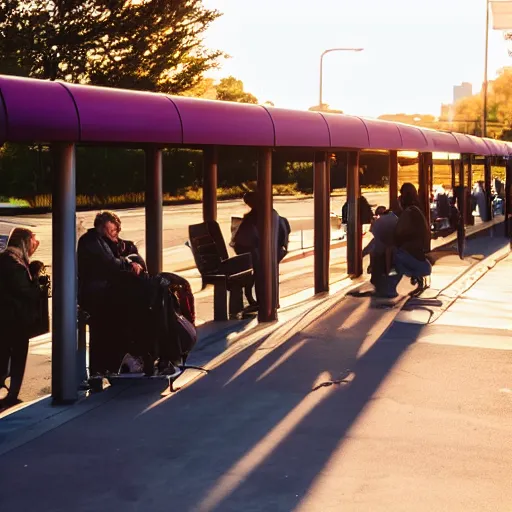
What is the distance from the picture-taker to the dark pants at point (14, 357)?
925cm

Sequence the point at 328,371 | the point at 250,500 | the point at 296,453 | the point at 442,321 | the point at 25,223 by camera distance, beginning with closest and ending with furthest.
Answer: the point at 250,500
the point at 296,453
the point at 328,371
the point at 442,321
the point at 25,223

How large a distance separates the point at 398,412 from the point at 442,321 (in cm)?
499

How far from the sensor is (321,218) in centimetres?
1644

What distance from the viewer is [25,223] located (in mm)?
33656

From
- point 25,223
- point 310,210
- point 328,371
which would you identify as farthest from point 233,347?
point 310,210

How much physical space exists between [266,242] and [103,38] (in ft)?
79.2

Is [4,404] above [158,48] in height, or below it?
below

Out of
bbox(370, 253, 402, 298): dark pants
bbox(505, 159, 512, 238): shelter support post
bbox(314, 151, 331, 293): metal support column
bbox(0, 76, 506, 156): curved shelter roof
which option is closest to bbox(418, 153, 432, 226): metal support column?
bbox(314, 151, 331, 293): metal support column

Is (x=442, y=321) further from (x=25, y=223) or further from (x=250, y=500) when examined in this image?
(x=25, y=223)

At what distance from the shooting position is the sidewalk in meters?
6.74

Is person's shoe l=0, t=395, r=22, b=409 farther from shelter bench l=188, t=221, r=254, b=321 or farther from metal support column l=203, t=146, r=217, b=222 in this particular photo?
metal support column l=203, t=146, r=217, b=222

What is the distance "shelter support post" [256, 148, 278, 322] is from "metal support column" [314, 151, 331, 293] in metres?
2.66

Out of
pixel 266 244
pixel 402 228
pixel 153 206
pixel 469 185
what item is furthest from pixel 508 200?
pixel 153 206

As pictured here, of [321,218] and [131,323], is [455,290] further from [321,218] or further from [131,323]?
[131,323]
